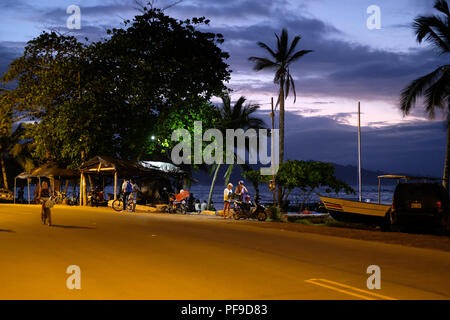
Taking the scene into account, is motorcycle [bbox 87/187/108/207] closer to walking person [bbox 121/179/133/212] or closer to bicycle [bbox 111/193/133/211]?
walking person [bbox 121/179/133/212]

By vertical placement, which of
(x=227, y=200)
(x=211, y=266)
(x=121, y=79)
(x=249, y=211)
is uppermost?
(x=121, y=79)

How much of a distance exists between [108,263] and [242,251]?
3575mm

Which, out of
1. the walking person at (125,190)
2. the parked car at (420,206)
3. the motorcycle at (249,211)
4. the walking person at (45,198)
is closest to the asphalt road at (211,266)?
the walking person at (45,198)

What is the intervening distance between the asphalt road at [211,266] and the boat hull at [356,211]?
696 cm

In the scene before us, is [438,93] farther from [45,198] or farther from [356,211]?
[45,198]

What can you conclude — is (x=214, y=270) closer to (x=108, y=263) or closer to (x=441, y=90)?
(x=108, y=263)

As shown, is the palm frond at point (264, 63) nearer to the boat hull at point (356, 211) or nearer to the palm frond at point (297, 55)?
the palm frond at point (297, 55)

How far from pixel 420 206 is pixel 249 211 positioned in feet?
29.5

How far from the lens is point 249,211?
87.9 ft

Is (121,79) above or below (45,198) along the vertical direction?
above

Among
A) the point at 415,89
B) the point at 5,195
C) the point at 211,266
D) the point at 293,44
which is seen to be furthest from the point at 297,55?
the point at 5,195
